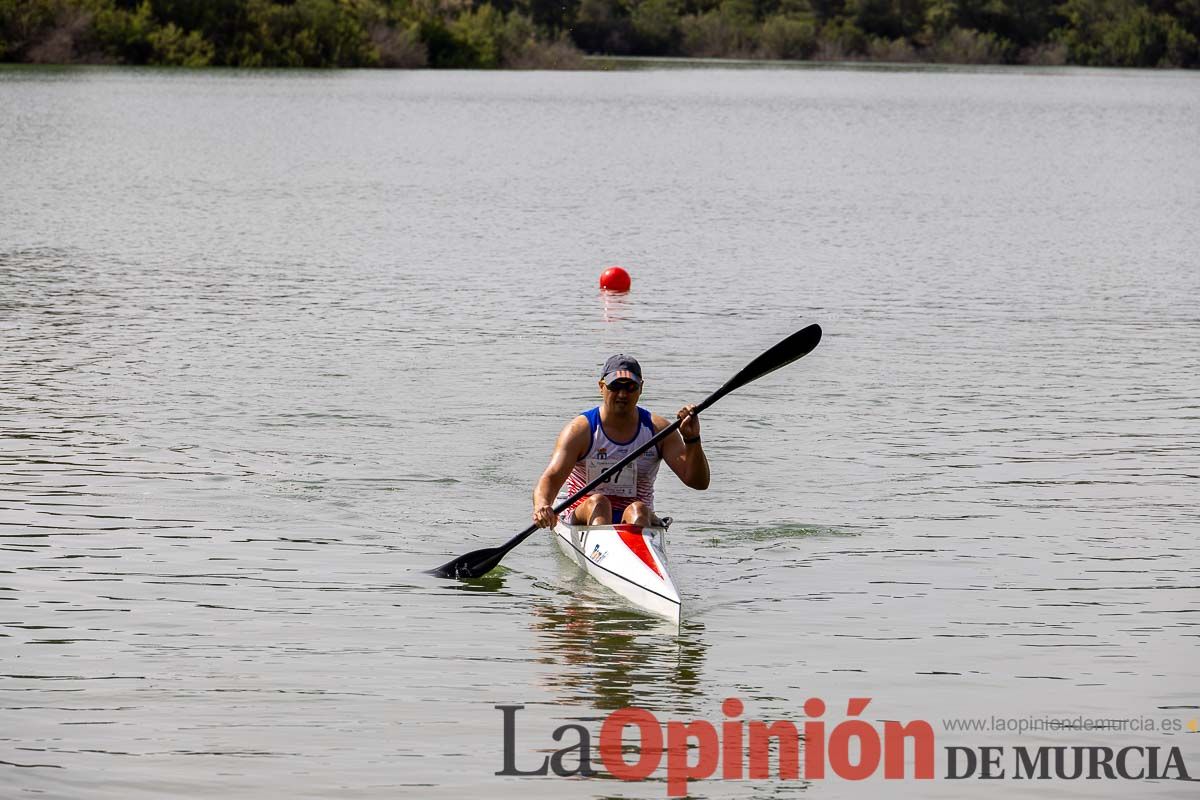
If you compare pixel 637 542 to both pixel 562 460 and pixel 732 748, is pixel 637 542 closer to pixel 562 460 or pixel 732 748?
pixel 562 460

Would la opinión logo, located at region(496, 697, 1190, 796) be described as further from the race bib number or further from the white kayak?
the race bib number

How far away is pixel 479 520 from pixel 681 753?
4.98 meters

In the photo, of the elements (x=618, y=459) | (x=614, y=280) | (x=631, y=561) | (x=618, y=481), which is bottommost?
(x=614, y=280)

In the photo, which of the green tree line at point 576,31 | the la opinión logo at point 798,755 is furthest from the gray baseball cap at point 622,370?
the green tree line at point 576,31

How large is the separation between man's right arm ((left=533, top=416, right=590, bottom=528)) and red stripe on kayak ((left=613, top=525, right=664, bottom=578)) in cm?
62

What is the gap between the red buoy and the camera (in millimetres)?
24641

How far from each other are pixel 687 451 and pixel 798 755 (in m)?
3.34

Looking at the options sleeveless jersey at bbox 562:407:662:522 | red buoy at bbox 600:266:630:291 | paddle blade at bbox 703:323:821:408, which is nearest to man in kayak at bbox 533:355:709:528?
sleeveless jersey at bbox 562:407:662:522

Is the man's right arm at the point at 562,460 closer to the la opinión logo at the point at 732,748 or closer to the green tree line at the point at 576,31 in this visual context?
the la opinión logo at the point at 732,748

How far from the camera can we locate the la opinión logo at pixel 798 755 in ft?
27.7

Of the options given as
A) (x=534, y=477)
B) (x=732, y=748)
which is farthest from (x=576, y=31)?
(x=732, y=748)

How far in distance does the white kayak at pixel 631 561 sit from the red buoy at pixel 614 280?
507 inches

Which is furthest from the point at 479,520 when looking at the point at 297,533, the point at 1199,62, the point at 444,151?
the point at 1199,62

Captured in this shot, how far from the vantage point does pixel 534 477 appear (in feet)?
48.2
